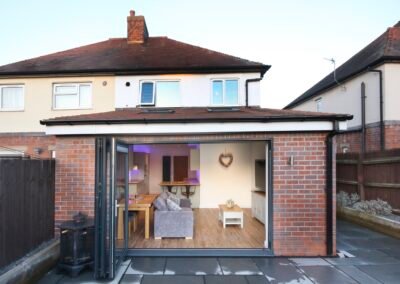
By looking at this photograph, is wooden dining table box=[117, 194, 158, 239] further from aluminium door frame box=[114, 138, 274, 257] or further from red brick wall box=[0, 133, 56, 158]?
red brick wall box=[0, 133, 56, 158]

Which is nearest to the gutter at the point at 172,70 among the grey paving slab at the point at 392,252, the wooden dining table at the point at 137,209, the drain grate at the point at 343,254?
the wooden dining table at the point at 137,209

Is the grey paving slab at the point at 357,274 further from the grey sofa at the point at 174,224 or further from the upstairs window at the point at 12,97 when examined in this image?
the upstairs window at the point at 12,97

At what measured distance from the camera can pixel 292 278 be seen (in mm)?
4383

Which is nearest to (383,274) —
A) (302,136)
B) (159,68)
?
(302,136)

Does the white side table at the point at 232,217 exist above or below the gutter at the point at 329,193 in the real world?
below

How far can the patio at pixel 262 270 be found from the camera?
431 cm

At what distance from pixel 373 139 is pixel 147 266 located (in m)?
10.2

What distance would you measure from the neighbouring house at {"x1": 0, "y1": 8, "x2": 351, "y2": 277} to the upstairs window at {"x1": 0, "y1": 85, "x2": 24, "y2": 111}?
41 mm

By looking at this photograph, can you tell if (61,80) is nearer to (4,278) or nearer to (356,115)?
(4,278)

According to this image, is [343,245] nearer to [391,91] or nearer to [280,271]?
[280,271]

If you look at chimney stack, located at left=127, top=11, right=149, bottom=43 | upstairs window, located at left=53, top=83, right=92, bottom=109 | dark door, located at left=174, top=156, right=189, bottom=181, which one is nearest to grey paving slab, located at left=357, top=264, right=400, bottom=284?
dark door, located at left=174, top=156, right=189, bottom=181

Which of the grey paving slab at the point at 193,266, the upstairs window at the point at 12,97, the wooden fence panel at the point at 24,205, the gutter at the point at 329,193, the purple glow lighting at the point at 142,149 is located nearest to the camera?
the wooden fence panel at the point at 24,205

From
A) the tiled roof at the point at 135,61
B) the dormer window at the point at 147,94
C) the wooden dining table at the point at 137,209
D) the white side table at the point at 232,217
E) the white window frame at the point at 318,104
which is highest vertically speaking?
the tiled roof at the point at 135,61

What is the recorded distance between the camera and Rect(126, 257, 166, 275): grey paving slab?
15.1ft
